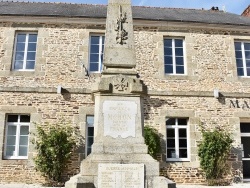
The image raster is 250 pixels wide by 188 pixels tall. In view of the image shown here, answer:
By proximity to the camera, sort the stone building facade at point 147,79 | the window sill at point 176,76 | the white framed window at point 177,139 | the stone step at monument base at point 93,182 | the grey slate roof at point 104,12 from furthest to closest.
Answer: the grey slate roof at point 104,12
the window sill at point 176,76
the white framed window at point 177,139
the stone building facade at point 147,79
the stone step at monument base at point 93,182

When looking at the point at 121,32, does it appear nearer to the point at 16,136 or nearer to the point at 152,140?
the point at 152,140

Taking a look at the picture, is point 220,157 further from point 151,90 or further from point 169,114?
point 151,90

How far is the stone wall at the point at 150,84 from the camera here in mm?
10719

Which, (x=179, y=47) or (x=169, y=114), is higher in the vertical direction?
(x=179, y=47)

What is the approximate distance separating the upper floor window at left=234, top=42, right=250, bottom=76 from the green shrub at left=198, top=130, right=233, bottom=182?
2.80 m

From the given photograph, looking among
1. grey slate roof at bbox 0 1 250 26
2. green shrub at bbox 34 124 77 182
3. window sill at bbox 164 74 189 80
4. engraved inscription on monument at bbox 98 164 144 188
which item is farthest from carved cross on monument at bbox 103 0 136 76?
grey slate roof at bbox 0 1 250 26

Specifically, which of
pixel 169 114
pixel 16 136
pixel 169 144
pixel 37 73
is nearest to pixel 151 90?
pixel 169 114

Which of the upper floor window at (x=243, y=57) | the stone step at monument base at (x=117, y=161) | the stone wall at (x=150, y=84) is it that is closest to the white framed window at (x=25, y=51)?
the stone wall at (x=150, y=84)

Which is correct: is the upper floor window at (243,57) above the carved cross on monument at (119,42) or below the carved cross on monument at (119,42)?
above

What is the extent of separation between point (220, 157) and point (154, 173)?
631cm

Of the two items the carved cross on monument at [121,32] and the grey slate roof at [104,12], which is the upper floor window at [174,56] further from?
the carved cross on monument at [121,32]

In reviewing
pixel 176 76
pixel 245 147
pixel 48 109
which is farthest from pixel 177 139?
pixel 48 109

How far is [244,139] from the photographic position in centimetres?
1229

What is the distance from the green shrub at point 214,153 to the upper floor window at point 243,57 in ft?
9.18
